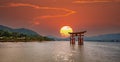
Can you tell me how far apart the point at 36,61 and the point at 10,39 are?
518 ft

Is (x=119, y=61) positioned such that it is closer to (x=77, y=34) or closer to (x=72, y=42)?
(x=77, y=34)

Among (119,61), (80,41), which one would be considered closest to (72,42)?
(80,41)

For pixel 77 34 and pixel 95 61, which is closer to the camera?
pixel 95 61

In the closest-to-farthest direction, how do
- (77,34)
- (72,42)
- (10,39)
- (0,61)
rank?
(0,61), (77,34), (72,42), (10,39)

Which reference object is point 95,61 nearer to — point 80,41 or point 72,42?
point 80,41

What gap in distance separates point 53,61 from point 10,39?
6240 inches

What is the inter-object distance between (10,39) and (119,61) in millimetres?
158907

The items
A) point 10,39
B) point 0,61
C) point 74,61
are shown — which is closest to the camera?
point 0,61

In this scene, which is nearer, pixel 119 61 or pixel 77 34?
pixel 119 61

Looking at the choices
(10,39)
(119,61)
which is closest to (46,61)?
(119,61)

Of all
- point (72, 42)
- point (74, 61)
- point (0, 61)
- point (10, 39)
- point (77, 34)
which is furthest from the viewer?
point (10, 39)

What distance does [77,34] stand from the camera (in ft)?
417

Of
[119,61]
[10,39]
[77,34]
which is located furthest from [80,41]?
[119,61]

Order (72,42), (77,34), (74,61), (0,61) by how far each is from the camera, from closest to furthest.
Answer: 1. (0,61)
2. (74,61)
3. (77,34)
4. (72,42)
